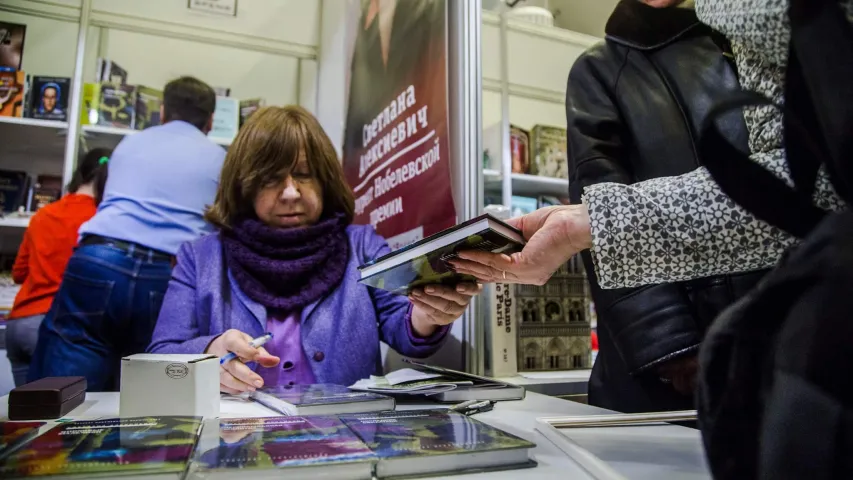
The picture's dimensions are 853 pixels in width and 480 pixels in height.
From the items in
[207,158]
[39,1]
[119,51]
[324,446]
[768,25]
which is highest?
[39,1]

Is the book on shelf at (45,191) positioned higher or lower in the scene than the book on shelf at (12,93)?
lower

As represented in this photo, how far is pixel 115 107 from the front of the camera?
8.34 feet

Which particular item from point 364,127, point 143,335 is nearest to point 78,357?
point 143,335

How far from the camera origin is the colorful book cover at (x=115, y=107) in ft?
8.30

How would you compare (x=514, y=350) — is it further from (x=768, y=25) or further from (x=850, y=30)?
(x=850, y=30)

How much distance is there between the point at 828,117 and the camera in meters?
0.32

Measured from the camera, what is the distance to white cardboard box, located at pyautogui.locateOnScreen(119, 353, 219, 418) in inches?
28.6

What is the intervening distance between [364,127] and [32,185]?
71.1 inches

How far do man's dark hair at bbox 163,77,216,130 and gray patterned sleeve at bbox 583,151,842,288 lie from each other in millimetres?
1725

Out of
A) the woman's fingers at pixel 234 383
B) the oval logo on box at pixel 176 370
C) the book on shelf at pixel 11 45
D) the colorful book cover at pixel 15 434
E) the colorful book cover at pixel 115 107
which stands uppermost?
the book on shelf at pixel 11 45

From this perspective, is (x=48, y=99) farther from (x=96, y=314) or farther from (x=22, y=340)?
(x=96, y=314)

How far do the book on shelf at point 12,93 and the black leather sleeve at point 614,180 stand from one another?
2558 mm

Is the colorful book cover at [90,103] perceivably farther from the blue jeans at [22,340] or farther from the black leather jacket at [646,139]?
the black leather jacket at [646,139]

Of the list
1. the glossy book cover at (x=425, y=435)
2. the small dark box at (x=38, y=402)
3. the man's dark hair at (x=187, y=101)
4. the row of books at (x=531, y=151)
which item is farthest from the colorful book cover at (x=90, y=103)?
the glossy book cover at (x=425, y=435)
